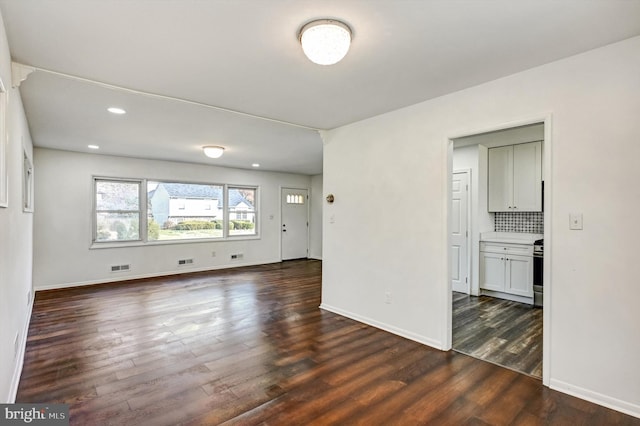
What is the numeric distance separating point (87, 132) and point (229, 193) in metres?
3.54

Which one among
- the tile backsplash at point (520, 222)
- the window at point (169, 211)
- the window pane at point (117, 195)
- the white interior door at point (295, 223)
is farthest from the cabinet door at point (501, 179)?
the window pane at point (117, 195)

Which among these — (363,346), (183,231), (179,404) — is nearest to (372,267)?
(363,346)

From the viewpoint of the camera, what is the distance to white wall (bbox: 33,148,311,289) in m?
5.41

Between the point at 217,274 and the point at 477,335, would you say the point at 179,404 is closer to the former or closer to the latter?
the point at 477,335

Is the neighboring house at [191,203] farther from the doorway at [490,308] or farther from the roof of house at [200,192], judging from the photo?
the doorway at [490,308]

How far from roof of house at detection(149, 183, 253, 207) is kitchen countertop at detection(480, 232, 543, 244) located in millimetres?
5363

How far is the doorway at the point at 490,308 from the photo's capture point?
105 inches

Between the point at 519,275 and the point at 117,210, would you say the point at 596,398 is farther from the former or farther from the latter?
the point at 117,210

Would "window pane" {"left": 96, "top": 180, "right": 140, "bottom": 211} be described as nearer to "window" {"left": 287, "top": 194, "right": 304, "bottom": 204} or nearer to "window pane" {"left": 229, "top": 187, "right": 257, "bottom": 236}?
"window pane" {"left": 229, "top": 187, "right": 257, "bottom": 236}

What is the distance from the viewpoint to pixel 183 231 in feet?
23.0

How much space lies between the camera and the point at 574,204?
2.29m

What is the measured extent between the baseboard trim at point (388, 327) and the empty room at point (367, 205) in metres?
0.03

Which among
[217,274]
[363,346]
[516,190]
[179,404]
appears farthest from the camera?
[217,274]

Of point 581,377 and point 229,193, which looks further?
point 229,193
